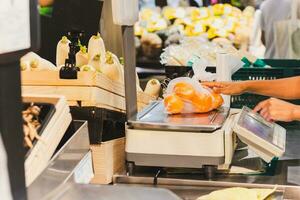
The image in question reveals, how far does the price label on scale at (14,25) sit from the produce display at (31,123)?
9.1 inches

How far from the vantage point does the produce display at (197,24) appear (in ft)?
15.4

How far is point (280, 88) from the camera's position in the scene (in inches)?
93.0

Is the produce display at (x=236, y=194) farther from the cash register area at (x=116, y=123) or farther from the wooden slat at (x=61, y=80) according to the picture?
the wooden slat at (x=61, y=80)

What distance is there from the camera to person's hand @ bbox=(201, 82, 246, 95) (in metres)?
2.14

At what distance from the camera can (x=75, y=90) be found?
1735mm

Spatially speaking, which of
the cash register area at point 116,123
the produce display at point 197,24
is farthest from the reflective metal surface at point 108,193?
the produce display at point 197,24

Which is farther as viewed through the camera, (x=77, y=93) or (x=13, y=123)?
(x=77, y=93)

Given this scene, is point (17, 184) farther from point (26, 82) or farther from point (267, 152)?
point (267, 152)

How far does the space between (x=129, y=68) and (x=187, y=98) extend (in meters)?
0.26

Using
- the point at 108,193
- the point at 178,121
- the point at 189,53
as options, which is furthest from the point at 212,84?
the point at 108,193

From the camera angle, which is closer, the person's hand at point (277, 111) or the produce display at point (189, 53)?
the person's hand at point (277, 111)

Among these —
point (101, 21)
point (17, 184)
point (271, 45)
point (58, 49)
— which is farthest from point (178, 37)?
point (17, 184)

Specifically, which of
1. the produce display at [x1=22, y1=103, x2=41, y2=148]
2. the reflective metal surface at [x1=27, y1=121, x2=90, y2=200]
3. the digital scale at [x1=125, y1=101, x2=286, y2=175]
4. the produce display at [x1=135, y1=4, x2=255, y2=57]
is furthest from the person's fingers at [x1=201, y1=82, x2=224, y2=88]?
the produce display at [x1=135, y1=4, x2=255, y2=57]

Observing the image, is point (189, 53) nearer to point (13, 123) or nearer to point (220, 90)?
point (220, 90)
